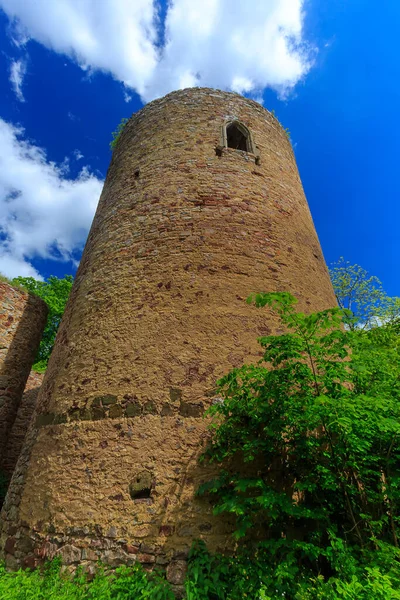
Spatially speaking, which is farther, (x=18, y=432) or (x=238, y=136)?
(x=18, y=432)

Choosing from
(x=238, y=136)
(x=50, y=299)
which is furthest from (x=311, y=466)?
(x=50, y=299)

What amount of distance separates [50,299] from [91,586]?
1860 centimetres

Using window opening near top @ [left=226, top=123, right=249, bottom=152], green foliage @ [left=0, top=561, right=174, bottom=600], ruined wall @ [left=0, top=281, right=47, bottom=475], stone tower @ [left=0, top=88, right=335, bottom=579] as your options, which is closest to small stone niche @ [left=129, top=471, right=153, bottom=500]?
stone tower @ [left=0, top=88, right=335, bottom=579]

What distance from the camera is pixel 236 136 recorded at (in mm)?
7148

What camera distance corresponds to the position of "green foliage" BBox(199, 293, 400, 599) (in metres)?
2.76

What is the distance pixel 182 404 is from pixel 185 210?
2.90 metres

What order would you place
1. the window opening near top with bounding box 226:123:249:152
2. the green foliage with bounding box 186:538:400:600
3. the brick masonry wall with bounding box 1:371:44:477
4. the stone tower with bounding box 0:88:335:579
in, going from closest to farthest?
the green foliage with bounding box 186:538:400:600
the stone tower with bounding box 0:88:335:579
the window opening near top with bounding box 226:123:249:152
the brick masonry wall with bounding box 1:371:44:477

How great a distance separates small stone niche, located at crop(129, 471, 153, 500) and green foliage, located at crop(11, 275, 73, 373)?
16.9 meters

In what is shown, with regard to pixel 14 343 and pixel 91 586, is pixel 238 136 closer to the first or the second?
pixel 14 343

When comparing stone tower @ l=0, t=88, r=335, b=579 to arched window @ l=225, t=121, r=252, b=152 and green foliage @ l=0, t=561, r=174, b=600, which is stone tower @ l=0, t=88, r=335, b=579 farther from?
green foliage @ l=0, t=561, r=174, b=600

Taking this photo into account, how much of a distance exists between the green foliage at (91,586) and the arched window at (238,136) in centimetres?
628

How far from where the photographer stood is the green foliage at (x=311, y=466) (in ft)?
9.04

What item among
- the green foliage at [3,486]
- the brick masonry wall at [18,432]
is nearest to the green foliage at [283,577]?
the green foliage at [3,486]

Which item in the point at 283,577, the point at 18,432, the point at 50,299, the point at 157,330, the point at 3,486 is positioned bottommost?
the point at 283,577
